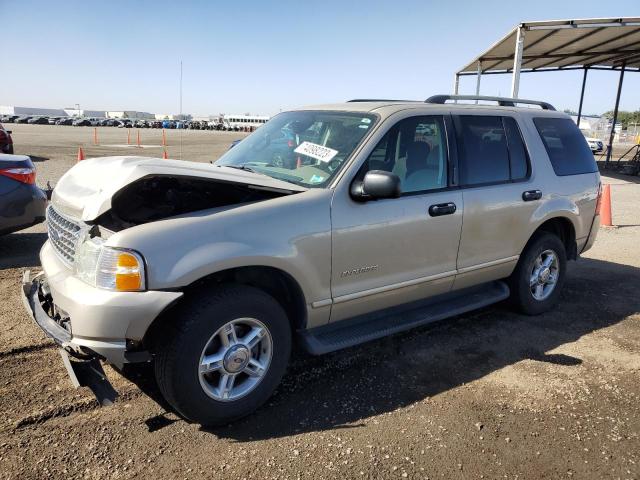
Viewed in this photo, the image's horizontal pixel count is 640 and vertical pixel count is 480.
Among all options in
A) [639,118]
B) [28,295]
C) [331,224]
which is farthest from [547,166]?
[639,118]

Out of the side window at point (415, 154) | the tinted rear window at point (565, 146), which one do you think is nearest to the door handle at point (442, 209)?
the side window at point (415, 154)

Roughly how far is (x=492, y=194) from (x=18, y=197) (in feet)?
16.6

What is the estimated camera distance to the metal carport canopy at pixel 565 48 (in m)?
14.0

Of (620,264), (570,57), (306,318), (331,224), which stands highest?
(570,57)

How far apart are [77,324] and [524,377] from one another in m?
3.06

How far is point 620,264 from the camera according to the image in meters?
7.21

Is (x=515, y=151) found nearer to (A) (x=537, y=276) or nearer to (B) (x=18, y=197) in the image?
(A) (x=537, y=276)

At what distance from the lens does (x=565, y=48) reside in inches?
715

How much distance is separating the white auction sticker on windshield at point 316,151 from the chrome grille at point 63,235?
161cm

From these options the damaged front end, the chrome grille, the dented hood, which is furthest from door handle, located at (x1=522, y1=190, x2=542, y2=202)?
the chrome grille

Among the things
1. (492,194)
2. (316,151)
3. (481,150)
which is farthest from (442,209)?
(316,151)

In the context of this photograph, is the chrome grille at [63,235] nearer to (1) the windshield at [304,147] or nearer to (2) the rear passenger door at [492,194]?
(1) the windshield at [304,147]

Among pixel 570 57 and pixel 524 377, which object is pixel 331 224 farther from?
pixel 570 57

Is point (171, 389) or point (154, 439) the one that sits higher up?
point (171, 389)
